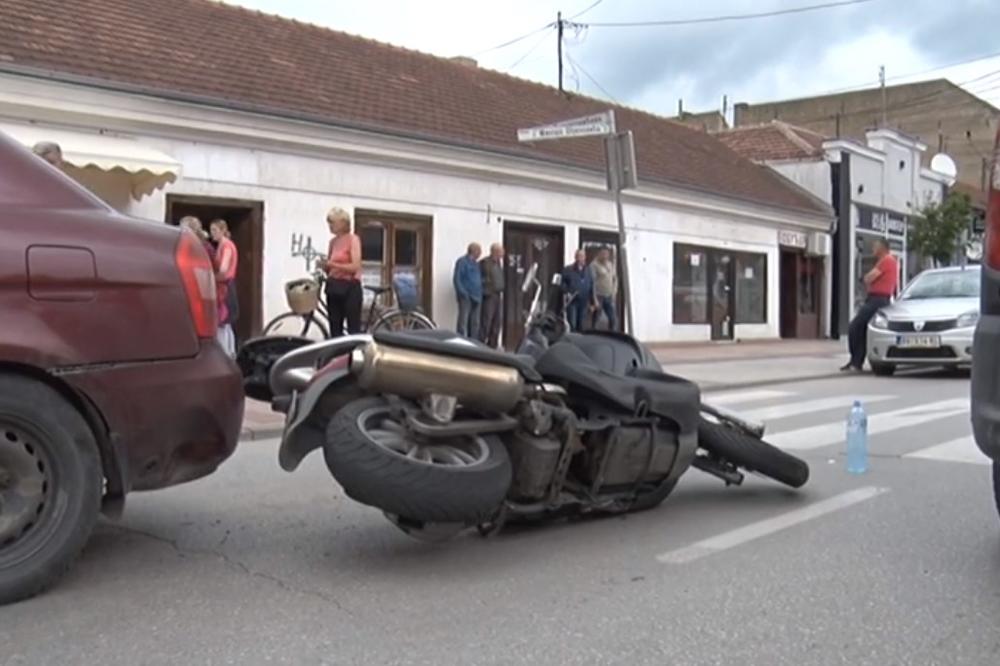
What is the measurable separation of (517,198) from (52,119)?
26.5 feet

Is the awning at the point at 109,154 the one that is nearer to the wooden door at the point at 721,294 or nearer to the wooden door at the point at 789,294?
the wooden door at the point at 721,294

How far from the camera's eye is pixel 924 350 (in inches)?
539

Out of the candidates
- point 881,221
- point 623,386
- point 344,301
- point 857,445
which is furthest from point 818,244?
point 623,386

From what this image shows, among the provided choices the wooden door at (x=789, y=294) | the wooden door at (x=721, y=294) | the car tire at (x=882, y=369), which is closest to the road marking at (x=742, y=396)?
the car tire at (x=882, y=369)

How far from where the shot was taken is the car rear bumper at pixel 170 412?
3949 millimetres

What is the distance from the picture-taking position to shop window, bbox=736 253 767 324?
24.1 meters

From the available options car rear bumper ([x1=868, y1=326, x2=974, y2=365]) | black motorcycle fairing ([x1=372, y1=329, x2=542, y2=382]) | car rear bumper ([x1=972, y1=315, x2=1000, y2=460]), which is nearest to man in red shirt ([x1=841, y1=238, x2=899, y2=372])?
car rear bumper ([x1=868, y1=326, x2=974, y2=365])

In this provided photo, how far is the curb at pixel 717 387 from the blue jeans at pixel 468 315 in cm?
455

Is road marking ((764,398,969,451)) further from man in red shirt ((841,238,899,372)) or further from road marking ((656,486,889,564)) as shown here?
man in red shirt ((841,238,899,372))

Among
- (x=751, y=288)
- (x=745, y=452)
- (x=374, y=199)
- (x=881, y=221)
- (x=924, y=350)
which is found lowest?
(x=745, y=452)

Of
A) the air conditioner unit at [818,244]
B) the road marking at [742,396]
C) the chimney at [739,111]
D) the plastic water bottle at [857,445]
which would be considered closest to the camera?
the plastic water bottle at [857,445]

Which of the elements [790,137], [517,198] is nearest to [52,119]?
[517,198]

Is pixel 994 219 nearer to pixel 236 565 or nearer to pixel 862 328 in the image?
pixel 236 565

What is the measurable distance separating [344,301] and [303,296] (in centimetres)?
80
